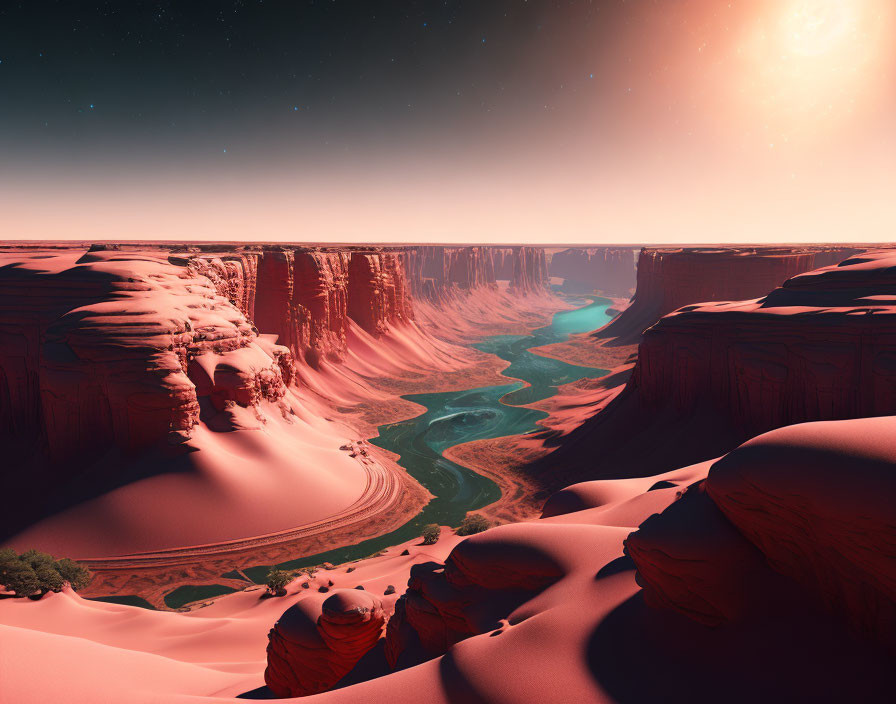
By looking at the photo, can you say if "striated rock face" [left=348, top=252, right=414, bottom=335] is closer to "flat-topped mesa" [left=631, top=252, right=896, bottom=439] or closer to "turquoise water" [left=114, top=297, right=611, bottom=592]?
"turquoise water" [left=114, top=297, right=611, bottom=592]

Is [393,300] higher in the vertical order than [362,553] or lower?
higher

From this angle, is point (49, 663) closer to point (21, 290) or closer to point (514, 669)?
point (514, 669)

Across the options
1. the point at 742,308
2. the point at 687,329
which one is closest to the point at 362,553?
the point at 687,329

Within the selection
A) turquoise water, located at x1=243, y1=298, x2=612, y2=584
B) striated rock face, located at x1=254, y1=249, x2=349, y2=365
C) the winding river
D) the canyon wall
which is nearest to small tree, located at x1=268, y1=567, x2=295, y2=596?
the winding river

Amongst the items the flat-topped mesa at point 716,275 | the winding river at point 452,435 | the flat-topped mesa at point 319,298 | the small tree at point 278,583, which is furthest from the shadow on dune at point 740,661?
the flat-topped mesa at point 716,275

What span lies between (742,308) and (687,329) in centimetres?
368

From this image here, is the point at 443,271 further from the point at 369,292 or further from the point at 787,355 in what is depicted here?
the point at 787,355

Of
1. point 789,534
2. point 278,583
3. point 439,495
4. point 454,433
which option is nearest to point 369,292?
point 454,433

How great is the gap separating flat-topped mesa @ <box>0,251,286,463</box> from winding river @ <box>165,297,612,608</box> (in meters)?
11.5

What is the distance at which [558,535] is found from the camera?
12648 mm

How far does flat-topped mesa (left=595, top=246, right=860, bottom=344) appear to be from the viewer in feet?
250

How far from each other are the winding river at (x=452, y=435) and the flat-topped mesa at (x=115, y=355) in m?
11.5

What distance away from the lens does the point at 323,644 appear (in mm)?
13766

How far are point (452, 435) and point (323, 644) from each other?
4340 centimetres
